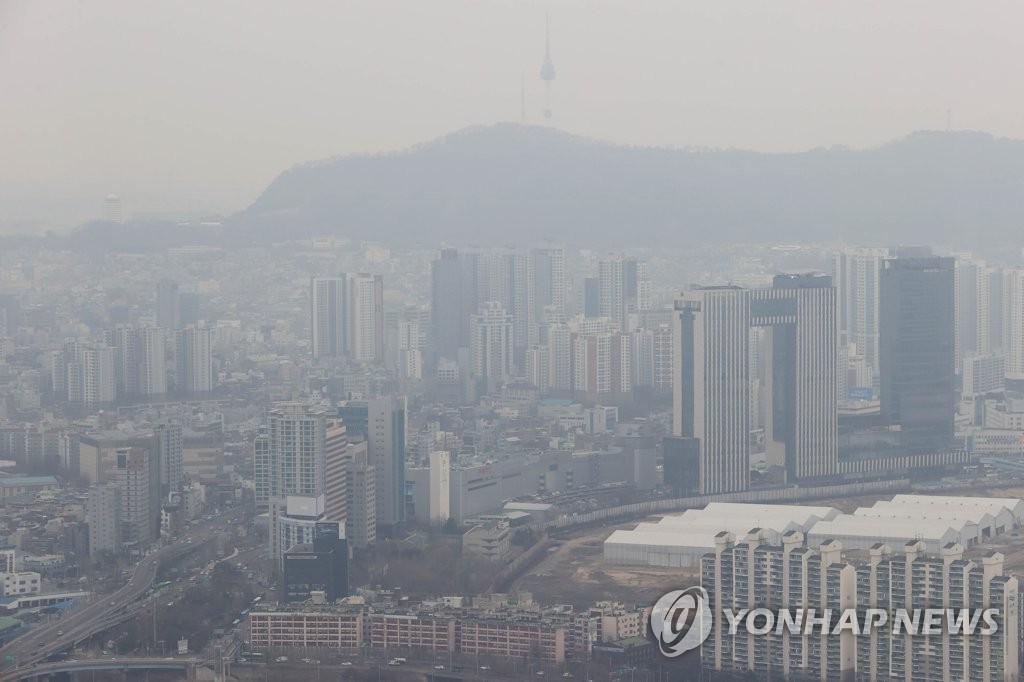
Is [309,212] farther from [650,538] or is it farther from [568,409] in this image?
[650,538]

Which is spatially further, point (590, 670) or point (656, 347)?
point (656, 347)

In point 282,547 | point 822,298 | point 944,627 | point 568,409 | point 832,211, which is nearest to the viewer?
point 944,627

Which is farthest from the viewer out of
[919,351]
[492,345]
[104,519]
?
[492,345]

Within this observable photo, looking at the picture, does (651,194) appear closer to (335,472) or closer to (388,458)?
(388,458)

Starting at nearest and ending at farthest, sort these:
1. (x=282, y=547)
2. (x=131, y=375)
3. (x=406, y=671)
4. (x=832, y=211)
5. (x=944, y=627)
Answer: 1. (x=944, y=627)
2. (x=406, y=671)
3. (x=282, y=547)
4. (x=131, y=375)
5. (x=832, y=211)

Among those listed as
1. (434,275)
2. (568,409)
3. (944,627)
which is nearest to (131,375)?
(568,409)

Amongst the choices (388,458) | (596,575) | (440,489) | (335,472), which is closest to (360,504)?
(335,472)

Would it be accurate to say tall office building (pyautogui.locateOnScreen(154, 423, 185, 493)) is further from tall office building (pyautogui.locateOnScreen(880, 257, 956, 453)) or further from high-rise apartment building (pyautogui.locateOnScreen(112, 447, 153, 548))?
tall office building (pyautogui.locateOnScreen(880, 257, 956, 453))

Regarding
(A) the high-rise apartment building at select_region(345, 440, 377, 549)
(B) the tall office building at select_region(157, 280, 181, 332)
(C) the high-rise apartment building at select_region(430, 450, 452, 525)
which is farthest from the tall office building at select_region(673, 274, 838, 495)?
(B) the tall office building at select_region(157, 280, 181, 332)

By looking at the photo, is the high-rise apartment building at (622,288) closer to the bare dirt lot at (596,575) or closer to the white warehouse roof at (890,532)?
the bare dirt lot at (596,575)
